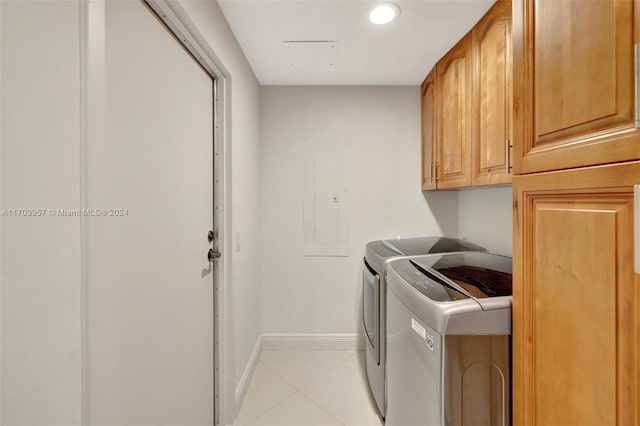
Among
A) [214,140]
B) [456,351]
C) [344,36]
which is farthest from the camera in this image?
[344,36]

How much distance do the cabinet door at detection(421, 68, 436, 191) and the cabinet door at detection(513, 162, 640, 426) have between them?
1.30m

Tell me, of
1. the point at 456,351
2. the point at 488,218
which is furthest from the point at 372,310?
the point at 488,218

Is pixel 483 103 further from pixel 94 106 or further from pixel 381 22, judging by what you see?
pixel 94 106

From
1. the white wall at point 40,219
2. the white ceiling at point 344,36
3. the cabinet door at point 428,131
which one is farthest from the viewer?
the cabinet door at point 428,131

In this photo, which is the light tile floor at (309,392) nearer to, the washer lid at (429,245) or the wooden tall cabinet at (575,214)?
the washer lid at (429,245)

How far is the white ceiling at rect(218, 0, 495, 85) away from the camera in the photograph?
1.37 meters

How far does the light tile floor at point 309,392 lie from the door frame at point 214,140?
248mm

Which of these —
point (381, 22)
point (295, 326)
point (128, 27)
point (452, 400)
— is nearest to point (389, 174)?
point (381, 22)

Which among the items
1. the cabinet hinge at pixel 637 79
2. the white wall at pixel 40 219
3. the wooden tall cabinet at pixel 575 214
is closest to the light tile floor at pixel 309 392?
the wooden tall cabinet at pixel 575 214

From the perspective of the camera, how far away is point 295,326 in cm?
237

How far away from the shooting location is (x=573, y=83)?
646 mm

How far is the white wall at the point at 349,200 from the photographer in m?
2.32

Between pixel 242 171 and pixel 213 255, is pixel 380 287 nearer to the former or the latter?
pixel 213 255

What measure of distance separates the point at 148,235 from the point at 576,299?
126cm
